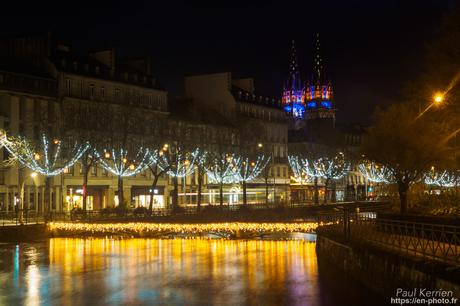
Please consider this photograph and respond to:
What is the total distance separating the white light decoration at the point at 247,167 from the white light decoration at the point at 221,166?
1.73ft

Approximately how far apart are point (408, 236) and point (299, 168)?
10913cm

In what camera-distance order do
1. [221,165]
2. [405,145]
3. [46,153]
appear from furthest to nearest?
[221,165] < [46,153] < [405,145]

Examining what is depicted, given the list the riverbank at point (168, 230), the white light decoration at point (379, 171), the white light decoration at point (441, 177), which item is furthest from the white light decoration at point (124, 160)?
the white light decoration at point (441, 177)

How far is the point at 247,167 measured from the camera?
107 m

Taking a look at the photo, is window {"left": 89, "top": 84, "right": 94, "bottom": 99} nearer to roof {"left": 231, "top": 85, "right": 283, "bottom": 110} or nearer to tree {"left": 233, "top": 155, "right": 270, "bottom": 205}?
tree {"left": 233, "top": 155, "right": 270, "bottom": 205}

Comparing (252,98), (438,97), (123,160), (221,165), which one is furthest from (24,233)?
(252,98)

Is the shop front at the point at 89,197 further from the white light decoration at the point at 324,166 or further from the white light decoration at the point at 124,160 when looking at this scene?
the white light decoration at the point at 324,166

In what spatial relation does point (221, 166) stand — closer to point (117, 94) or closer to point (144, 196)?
point (144, 196)

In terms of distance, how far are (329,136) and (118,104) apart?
90035 mm

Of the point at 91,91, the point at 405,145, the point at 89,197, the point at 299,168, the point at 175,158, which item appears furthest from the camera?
the point at 299,168

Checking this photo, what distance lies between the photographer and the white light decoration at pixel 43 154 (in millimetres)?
68613

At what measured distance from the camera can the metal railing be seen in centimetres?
2552

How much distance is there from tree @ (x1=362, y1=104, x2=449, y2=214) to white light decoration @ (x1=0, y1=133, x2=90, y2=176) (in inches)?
1096

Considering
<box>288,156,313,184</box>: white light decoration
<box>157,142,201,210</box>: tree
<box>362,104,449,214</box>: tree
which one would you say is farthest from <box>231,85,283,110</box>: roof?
<box>362,104,449,214</box>: tree
